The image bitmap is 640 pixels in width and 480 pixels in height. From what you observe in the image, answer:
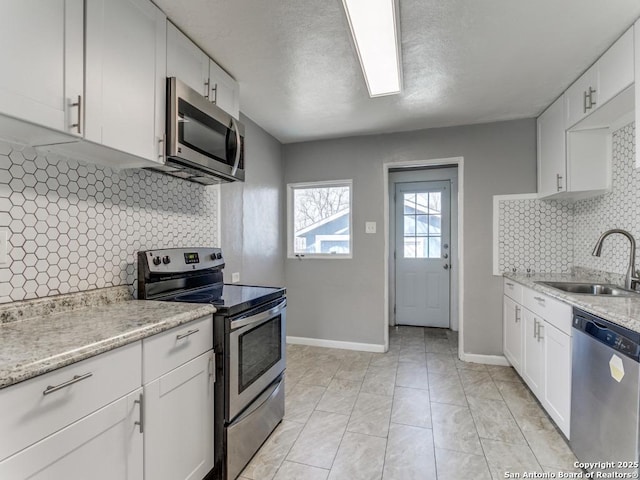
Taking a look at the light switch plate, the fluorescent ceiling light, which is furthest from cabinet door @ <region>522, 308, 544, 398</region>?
the light switch plate

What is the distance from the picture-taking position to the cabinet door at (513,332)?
2.67 metres

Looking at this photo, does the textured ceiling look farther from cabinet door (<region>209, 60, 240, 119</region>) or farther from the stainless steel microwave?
the stainless steel microwave

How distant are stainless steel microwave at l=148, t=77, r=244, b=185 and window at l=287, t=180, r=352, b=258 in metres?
1.66

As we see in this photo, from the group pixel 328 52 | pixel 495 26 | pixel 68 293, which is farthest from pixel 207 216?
pixel 495 26

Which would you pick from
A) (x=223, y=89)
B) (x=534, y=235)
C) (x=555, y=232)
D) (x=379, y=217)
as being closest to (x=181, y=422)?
(x=223, y=89)

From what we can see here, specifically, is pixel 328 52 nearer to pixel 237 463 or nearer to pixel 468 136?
pixel 468 136

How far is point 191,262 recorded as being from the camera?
79.5 inches

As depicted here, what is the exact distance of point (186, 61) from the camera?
1.82 m

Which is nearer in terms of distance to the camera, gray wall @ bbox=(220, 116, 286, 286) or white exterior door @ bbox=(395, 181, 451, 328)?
gray wall @ bbox=(220, 116, 286, 286)

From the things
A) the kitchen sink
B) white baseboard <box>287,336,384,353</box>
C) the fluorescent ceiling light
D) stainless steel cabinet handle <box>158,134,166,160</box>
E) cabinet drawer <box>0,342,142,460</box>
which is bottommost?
white baseboard <box>287,336,384,353</box>

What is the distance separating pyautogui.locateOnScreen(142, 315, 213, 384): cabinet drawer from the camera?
123 centimetres

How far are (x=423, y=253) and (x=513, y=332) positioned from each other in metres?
1.80

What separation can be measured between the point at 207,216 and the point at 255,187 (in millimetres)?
838

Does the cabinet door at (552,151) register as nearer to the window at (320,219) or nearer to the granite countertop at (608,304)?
the granite countertop at (608,304)
